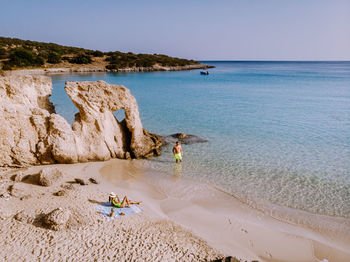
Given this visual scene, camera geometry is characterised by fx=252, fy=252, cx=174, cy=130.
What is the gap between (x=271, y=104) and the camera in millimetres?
30125

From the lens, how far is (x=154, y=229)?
24.2ft

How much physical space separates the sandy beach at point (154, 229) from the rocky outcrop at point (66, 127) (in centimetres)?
129

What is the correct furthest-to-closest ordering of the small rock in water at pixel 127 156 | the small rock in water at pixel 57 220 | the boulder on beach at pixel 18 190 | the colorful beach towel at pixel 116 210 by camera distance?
the small rock in water at pixel 127 156 < the boulder on beach at pixel 18 190 < the colorful beach towel at pixel 116 210 < the small rock in water at pixel 57 220

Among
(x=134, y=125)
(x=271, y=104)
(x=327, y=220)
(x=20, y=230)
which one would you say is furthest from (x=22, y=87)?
(x=271, y=104)

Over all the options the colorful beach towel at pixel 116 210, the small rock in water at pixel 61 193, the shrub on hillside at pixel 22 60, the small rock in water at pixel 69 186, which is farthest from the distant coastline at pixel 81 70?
the colorful beach towel at pixel 116 210

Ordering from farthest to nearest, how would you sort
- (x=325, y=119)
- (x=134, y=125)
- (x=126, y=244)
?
(x=325, y=119) < (x=134, y=125) < (x=126, y=244)

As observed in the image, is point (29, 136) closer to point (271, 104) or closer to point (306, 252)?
point (306, 252)

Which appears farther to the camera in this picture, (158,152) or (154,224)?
(158,152)

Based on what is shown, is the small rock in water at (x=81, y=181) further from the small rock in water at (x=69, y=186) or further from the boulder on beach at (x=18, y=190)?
the boulder on beach at (x=18, y=190)

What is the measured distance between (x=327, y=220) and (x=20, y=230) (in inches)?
377

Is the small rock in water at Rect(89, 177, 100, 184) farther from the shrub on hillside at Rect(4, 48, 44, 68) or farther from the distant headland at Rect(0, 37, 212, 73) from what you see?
the shrub on hillside at Rect(4, 48, 44, 68)

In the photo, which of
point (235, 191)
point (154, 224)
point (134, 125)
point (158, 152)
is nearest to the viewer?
point (154, 224)

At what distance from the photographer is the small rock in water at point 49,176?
9.35 m

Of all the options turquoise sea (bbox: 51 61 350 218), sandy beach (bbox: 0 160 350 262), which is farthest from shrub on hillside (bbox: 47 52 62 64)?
sandy beach (bbox: 0 160 350 262)
